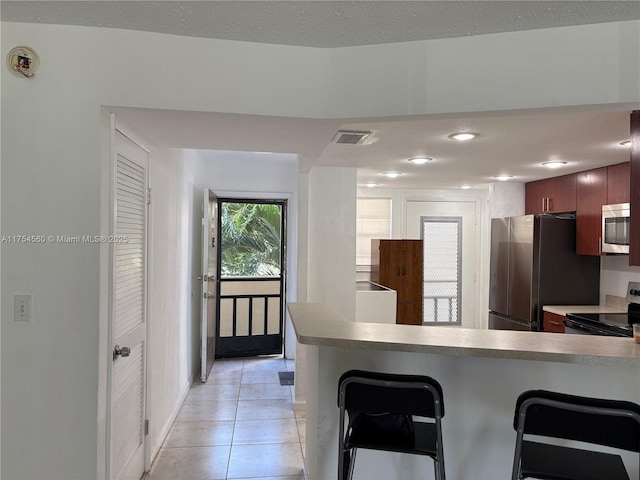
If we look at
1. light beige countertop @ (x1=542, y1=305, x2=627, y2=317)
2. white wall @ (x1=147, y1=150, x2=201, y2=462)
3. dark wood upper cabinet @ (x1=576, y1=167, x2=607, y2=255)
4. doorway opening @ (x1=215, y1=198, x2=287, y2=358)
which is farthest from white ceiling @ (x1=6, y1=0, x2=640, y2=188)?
doorway opening @ (x1=215, y1=198, x2=287, y2=358)

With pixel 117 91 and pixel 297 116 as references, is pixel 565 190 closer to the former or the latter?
pixel 297 116

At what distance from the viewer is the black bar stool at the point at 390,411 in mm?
1632

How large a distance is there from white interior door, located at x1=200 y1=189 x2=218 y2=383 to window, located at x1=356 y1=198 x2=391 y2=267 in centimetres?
189

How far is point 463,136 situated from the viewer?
2.75 metres

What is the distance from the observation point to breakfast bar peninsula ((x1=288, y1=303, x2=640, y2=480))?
1.75 meters

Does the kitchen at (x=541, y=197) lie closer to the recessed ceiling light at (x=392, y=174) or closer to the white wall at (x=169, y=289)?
the recessed ceiling light at (x=392, y=174)

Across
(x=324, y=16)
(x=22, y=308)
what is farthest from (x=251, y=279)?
(x=324, y=16)

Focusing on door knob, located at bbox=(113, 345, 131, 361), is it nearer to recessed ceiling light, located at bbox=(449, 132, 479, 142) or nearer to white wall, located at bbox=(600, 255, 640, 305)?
recessed ceiling light, located at bbox=(449, 132, 479, 142)

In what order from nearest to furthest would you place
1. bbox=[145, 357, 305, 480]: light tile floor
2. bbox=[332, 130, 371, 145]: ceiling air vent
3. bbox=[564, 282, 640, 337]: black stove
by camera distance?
bbox=[332, 130, 371, 145]: ceiling air vent, bbox=[145, 357, 305, 480]: light tile floor, bbox=[564, 282, 640, 337]: black stove

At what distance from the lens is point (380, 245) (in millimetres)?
4926

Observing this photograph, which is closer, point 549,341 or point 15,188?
point 15,188

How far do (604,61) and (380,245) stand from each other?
339 centimetres

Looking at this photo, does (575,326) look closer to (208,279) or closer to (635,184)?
(635,184)

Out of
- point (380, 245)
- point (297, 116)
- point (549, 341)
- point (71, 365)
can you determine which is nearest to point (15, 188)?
point (71, 365)
